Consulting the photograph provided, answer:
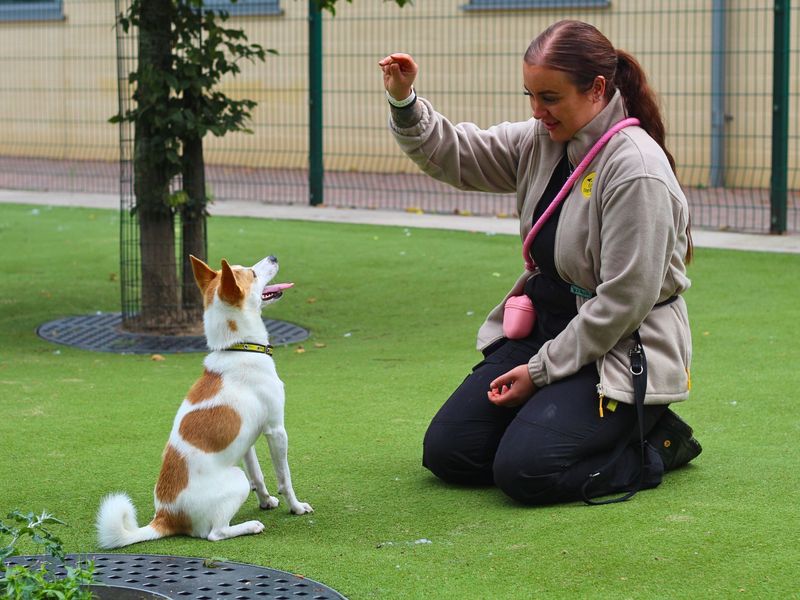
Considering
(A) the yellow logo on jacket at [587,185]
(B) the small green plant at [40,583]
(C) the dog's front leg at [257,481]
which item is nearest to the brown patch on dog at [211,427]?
(C) the dog's front leg at [257,481]

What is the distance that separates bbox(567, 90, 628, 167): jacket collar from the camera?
14.3 feet

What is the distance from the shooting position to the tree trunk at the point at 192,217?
748 cm

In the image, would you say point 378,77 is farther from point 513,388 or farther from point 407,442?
point 513,388

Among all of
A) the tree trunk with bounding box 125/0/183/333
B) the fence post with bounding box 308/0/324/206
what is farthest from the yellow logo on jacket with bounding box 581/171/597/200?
the fence post with bounding box 308/0/324/206

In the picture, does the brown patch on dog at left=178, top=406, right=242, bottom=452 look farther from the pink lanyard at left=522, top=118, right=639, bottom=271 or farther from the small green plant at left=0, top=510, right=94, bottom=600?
the pink lanyard at left=522, top=118, right=639, bottom=271

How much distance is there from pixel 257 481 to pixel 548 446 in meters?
Result: 1.01

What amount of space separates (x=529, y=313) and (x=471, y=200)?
903 centimetres

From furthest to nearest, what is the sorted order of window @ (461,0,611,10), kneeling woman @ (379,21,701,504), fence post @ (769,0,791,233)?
1. window @ (461,0,611,10)
2. fence post @ (769,0,791,233)
3. kneeling woman @ (379,21,701,504)

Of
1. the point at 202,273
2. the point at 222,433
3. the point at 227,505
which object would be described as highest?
the point at 202,273

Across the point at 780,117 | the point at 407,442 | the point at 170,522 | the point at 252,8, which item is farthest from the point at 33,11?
the point at 170,522

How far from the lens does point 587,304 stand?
4.23m

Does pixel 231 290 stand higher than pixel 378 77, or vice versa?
pixel 378 77

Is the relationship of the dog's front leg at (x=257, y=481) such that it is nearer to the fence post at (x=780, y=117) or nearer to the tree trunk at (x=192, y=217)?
the tree trunk at (x=192, y=217)

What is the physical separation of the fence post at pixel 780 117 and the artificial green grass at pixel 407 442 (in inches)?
45.5
